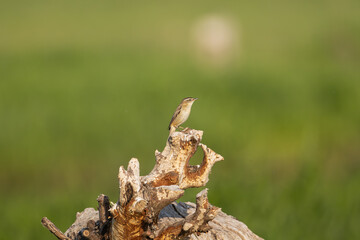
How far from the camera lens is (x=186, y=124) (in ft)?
34.6

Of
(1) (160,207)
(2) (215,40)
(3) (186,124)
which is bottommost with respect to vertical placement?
(3) (186,124)

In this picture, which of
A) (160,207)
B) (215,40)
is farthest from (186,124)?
(215,40)

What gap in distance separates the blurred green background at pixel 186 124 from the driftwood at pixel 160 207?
2625 mm

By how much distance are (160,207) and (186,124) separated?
700 cm

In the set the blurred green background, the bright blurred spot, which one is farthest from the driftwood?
the bright blurred spot

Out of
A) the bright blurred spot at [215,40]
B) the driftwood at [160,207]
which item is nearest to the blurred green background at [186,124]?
the bright blurred spot at [215,40]

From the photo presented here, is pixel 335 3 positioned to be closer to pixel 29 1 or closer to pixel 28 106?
pixel 29 1

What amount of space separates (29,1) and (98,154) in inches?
674

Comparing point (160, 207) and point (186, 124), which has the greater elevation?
point (160, 207)

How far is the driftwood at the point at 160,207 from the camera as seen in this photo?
135 inches

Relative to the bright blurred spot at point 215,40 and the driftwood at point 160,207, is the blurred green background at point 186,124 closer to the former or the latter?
the bright blurred spot at point 215,40

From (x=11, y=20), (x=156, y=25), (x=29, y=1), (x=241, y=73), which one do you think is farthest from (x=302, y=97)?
(x=29, y=1)

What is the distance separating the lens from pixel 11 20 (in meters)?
21.1

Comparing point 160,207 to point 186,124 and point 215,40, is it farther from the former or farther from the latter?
point 215,40
